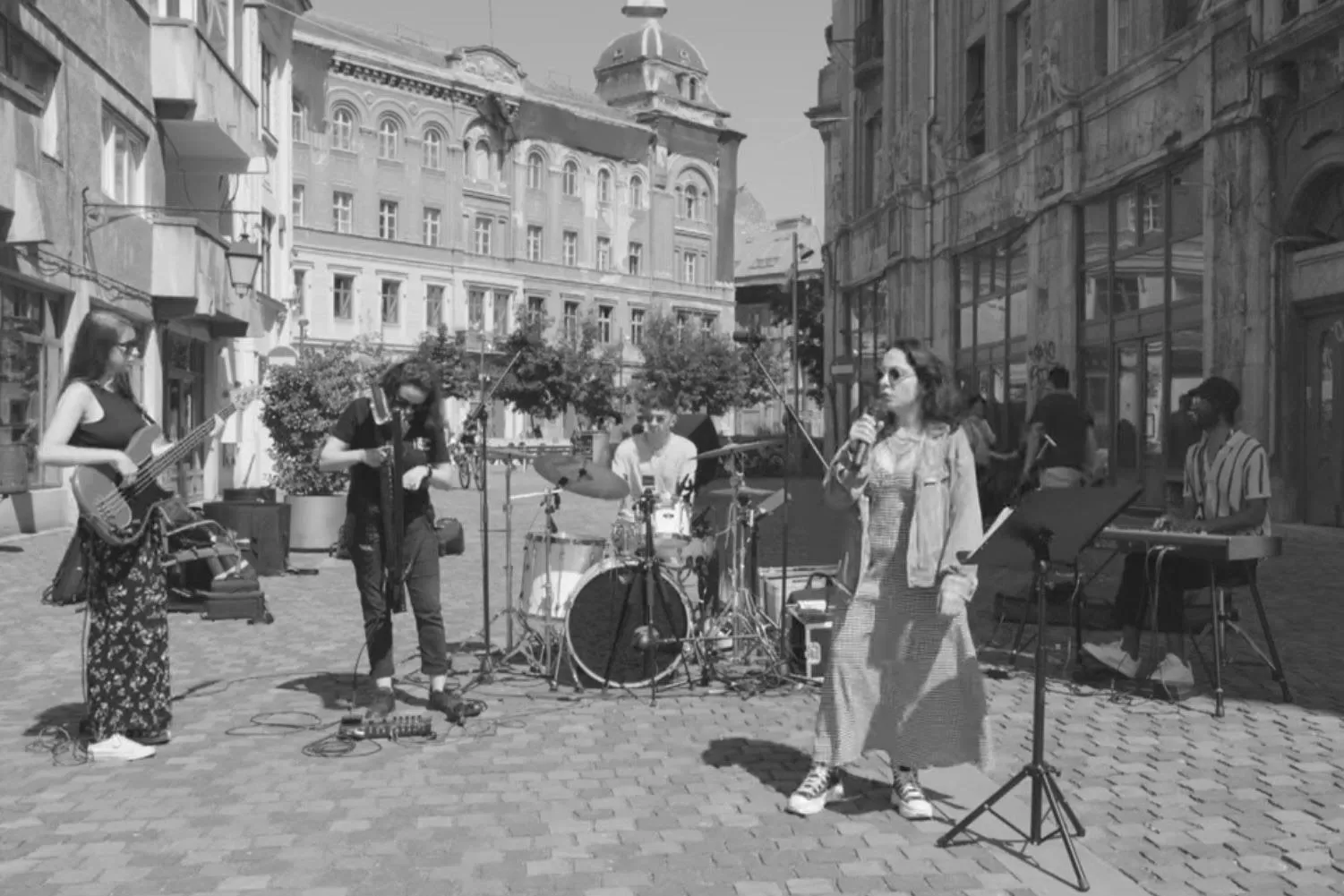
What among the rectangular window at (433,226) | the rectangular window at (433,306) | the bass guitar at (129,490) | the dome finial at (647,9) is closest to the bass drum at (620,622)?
the bass guitar at (129,490)

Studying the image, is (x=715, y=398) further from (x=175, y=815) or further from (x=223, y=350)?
(x=175, y=815)

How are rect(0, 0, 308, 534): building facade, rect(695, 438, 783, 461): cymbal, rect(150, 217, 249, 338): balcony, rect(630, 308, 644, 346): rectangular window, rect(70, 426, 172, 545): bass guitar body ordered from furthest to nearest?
rect(630, 308, 644, 346): rectangular window, rect(150, 217, 249, 338): balcony, rect(0, 0, 308, 534): building facade, rect(695, 438, 783, 461): cymbal, rect(70, 426, 172, 545): bass guitar body

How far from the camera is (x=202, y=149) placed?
25500mm

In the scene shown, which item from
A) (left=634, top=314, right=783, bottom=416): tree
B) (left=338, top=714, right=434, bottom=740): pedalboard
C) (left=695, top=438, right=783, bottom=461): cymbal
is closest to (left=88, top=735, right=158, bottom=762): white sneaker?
(left=338, top=714, right=434, bottom=740): pedalboard

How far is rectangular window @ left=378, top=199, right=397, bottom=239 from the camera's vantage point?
61156mm

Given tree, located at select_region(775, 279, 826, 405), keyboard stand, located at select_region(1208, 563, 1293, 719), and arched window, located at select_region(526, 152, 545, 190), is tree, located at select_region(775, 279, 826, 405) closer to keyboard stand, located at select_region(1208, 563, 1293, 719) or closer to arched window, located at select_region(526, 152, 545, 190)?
arched window, located at select_region(526, 152, 545, 190)

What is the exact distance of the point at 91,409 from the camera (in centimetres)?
668

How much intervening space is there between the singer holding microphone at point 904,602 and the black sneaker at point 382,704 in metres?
2.46

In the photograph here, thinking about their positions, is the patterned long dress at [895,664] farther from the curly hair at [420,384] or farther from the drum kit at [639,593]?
the curly hair at [420,384]

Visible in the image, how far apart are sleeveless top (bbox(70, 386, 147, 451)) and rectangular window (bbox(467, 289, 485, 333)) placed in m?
56.7

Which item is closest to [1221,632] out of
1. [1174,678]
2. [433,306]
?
[1174,678]

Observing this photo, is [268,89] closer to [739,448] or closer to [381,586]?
[739,448]

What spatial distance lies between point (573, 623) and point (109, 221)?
14.3m

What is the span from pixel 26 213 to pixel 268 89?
19412 mm
